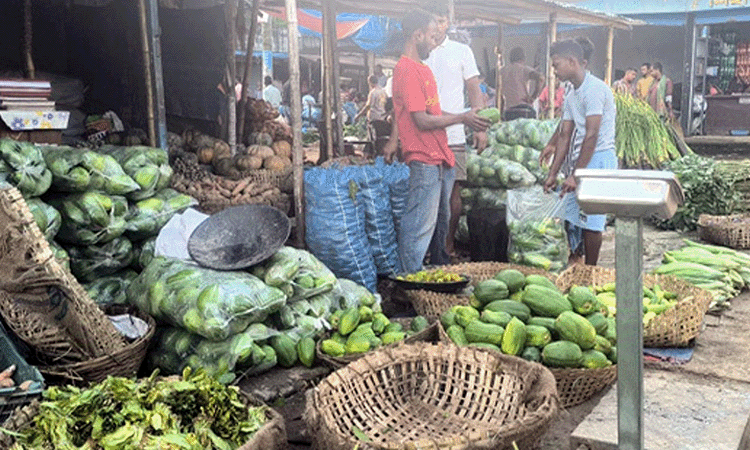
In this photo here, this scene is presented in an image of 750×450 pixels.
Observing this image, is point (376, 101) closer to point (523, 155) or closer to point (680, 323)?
point (523, 155)

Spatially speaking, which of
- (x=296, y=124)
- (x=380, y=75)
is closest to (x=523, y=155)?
(x=296, y=124)

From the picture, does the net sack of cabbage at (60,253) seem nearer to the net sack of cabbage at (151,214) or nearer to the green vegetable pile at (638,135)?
the net sack of cabbage at (151,214)

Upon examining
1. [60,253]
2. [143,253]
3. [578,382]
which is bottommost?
[578,382]

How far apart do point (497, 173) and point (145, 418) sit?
4.53 m

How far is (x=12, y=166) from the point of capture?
4023 millimetres

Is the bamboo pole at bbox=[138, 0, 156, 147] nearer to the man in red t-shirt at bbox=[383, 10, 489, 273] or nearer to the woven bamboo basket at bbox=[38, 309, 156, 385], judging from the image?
the man in red t-shirt at bbox=[383, 10, 489, 273]

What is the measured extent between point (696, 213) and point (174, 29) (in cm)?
612

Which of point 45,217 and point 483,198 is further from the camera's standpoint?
point 483,198

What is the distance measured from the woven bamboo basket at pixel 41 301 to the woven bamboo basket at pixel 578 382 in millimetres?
2062

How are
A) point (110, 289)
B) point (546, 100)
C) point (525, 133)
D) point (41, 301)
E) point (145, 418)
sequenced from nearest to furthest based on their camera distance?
1. point (145, 418)
2. point (41, 301)
3. point (110, 289)
4. point (525, 133)
5. point (546, 100)

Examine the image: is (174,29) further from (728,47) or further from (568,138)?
(728,47)

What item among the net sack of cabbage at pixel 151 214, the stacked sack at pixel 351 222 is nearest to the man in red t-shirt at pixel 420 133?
the stacked sack at pixel 351 222

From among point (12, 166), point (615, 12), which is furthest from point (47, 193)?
point (615, 12)

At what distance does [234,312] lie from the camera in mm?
3713
